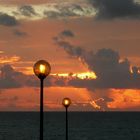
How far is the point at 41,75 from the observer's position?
19594mm

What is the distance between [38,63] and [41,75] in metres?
0.42
